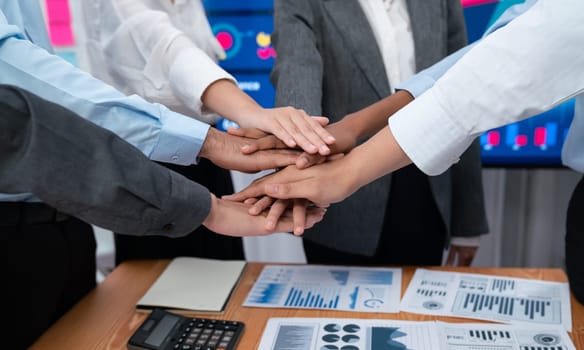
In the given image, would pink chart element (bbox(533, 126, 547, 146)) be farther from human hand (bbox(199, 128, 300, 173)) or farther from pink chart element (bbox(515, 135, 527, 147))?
human hand (bbox(199, 128, 300, 173))

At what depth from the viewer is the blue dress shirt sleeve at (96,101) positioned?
0.91m

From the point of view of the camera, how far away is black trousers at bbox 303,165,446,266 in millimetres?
1453

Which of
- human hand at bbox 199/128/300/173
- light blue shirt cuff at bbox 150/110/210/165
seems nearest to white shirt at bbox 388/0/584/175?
human hand at bbox 199/128/300/173

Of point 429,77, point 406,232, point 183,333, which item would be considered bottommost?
point 406,232

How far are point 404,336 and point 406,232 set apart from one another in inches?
23.1

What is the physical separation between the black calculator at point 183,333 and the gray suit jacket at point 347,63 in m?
0.48

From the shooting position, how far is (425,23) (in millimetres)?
1387

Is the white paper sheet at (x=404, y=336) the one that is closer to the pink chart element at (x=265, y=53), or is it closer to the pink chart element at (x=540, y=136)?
the pink chart element at (x=540, y=136)

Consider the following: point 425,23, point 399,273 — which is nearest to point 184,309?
point 399,273

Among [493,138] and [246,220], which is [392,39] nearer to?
[246,220]

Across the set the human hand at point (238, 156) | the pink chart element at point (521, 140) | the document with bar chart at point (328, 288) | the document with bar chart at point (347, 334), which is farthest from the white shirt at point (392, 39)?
the pink chart element at point (521, 140)

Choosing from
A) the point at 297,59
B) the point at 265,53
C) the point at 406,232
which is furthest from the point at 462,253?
the point at 265,53

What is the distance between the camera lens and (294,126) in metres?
1.18

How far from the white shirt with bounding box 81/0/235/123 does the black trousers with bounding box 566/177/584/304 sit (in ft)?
2.74
